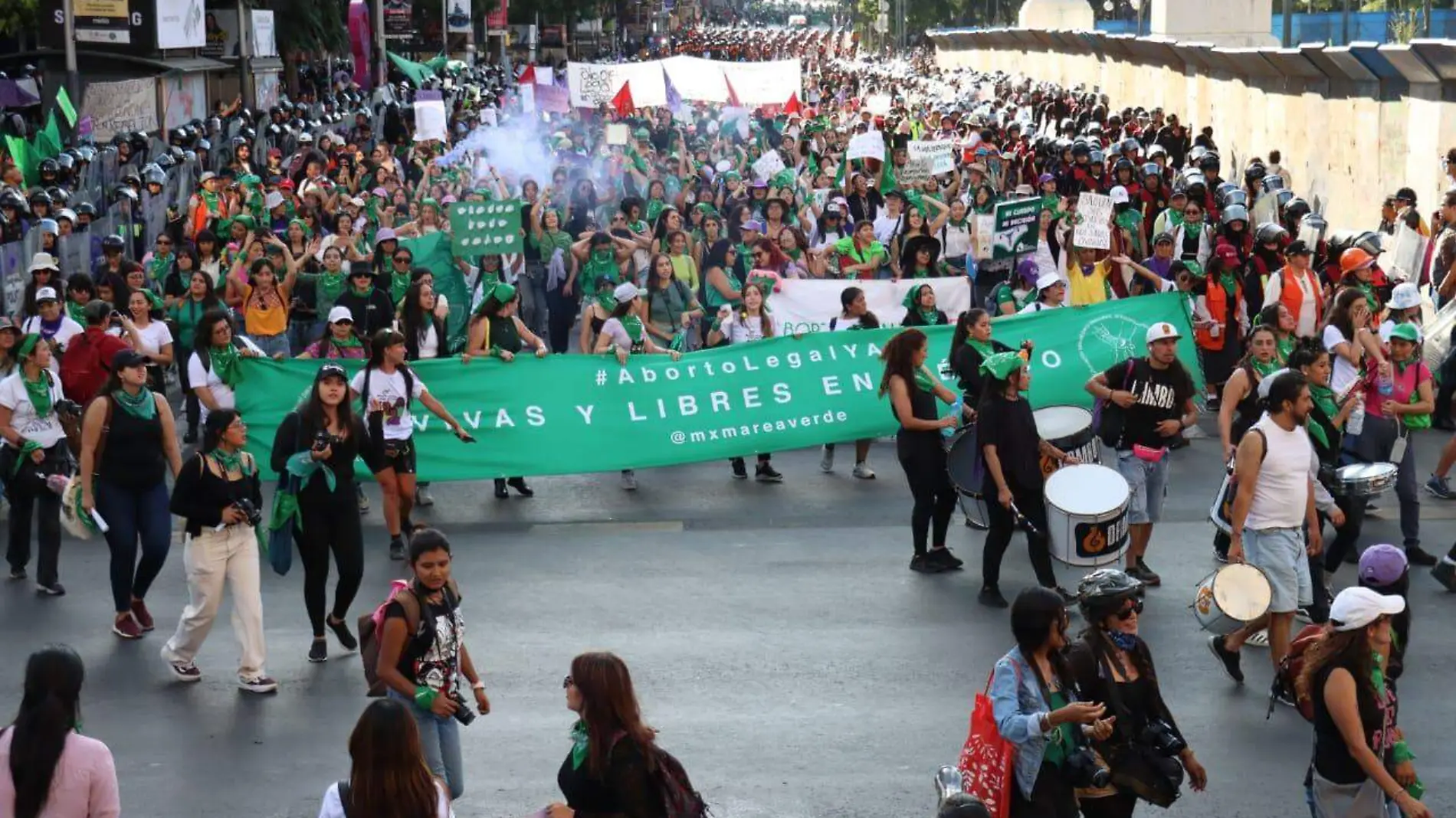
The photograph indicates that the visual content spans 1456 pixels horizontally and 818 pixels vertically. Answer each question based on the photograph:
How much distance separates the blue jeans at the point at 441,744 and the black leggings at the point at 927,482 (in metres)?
4.64

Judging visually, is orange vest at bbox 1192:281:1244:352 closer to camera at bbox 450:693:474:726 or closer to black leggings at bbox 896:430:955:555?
black leggings at bbox 896:430:955:555

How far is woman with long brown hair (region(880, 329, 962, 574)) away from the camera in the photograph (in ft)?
37.3

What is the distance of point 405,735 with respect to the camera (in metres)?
5.45

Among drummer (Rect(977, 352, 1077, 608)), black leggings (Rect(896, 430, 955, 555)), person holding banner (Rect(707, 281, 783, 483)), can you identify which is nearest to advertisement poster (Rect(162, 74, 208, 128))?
person holding banner (Rect(707, 281, 783, 483))

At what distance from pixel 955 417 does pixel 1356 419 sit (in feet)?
7.26

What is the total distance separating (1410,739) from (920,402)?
3593 millimetres

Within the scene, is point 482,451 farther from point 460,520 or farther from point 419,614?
point 419,614

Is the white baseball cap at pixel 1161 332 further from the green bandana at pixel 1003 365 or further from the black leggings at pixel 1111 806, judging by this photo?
the black leggings at pixel 1111 806

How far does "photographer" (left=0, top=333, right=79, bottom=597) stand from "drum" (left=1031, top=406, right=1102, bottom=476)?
543 cm

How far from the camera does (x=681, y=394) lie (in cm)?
1383

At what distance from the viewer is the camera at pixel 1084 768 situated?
249 inches

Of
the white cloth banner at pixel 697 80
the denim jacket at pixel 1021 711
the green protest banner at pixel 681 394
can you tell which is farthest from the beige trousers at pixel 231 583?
the white cloth banner at pixel 697 80

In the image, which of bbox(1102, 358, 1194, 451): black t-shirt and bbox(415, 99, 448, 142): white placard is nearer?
bbox(1102, 358, 1194, 451): black t-shirt

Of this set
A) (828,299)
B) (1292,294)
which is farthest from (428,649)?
(828,299)
